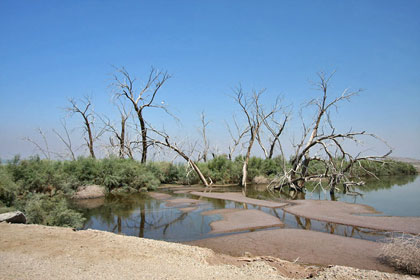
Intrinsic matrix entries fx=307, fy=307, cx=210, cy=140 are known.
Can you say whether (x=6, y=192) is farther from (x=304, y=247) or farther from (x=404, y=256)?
(x=404, y=256)

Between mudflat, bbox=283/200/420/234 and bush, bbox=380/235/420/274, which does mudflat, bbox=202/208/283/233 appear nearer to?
mudflat, bbox=283/200/420/234

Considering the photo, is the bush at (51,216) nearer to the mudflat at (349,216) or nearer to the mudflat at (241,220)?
the mudflat at (241,220)

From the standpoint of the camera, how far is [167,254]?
19.7 feet

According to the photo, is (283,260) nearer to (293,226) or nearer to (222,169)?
(293,226)

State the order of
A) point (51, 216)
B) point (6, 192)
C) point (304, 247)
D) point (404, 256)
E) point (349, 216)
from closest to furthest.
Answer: point (404, 256) < point (304, 247) < point (51, 216) < point (6, 192) < point (349, 216)

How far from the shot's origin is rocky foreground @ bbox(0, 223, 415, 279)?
4.81m

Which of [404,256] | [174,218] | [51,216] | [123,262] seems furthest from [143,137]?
[404,256]

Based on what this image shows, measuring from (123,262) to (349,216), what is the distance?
8.57 metres

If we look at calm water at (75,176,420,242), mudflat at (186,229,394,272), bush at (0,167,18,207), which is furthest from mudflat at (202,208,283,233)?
bush at (0,167,18,207)

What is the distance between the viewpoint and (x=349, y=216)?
1095 cm

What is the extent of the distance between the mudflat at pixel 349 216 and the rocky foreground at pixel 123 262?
4809 millimetres

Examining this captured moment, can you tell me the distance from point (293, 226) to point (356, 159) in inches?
368

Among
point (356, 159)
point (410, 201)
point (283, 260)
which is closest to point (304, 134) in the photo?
point (356, 159)

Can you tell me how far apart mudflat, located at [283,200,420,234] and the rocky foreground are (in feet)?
15.8
